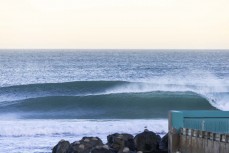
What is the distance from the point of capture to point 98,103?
39469mm

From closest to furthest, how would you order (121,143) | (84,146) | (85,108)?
(84,146) → (121,143) → (85,108)

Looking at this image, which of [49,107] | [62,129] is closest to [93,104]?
[49,107]

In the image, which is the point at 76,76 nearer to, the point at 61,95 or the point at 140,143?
the point at 61,95

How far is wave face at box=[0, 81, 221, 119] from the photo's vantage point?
35188 millimetres

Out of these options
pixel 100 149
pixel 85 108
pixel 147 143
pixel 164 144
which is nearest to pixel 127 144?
pixel 147 143

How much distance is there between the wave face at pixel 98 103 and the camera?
115ft

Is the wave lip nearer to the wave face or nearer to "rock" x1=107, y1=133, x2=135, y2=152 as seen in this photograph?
the wave face

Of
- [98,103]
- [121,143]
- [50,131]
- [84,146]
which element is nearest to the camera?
[84,146]

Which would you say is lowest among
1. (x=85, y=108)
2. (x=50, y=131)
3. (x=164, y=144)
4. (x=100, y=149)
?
(x=85, y=108)

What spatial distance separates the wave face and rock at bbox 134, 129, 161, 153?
15753mm

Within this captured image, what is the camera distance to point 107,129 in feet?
86.7

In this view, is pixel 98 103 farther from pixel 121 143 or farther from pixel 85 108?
pixel 121 143

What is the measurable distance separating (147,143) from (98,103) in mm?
21736

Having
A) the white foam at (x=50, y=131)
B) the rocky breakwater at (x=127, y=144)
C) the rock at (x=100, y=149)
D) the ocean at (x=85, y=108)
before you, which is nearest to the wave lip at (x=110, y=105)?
the ocean at (x=85, y=108)
